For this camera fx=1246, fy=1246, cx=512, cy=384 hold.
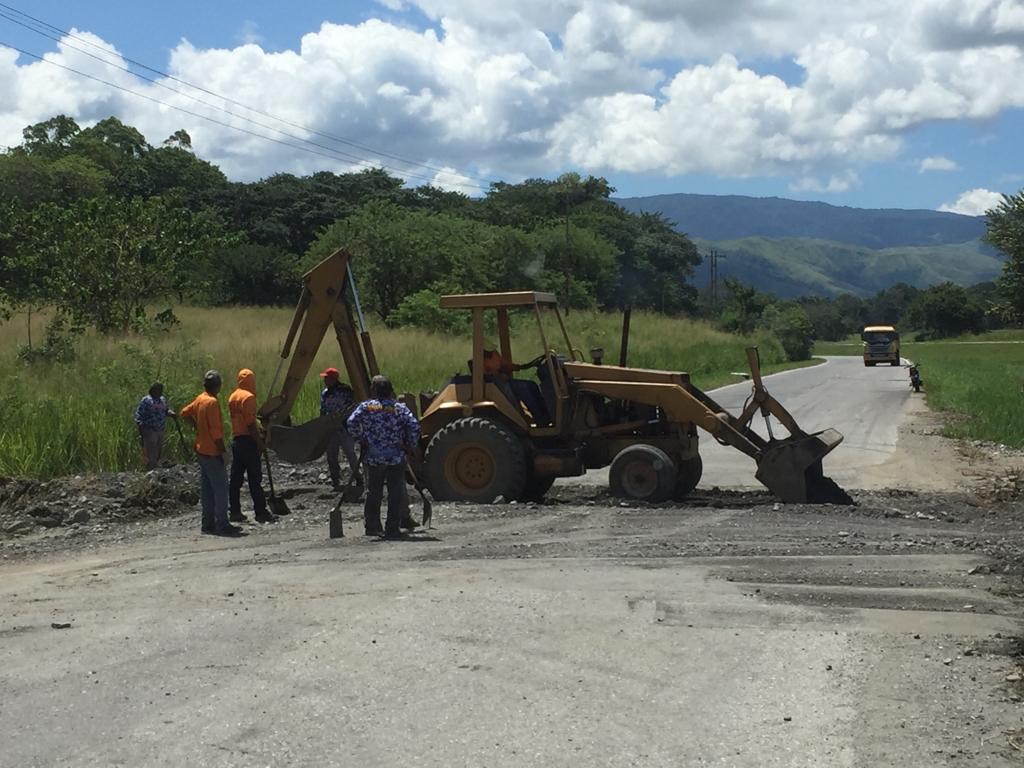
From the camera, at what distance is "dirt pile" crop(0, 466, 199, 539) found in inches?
548

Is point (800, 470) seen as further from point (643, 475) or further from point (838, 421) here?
point (838, 421)

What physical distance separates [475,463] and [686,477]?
260 cm

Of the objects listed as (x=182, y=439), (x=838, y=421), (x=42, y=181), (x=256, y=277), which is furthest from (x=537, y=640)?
(x=42, y=181)

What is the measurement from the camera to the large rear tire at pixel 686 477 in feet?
48.8

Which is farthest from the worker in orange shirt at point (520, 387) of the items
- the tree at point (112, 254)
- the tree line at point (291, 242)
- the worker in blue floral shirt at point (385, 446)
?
the tree at point (112, 254)

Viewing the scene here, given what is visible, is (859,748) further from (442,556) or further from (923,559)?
(442,556)

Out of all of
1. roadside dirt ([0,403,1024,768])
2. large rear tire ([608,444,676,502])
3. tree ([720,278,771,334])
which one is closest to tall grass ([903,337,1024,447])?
large rear tire ([608,444,676,502])

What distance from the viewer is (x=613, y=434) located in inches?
583

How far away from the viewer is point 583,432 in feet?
48.3

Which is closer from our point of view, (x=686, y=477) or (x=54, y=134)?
(x=686, y=477)

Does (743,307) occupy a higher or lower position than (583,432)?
higher

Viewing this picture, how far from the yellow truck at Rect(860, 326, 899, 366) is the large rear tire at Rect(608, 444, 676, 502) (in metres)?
57.0

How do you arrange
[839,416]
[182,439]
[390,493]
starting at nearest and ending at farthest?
[390,493] < [182,439] < [839,416]

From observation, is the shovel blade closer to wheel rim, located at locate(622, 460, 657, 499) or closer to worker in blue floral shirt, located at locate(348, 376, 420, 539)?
worker in blue floral shirt, located at locate(348, 376, 420, 539)
